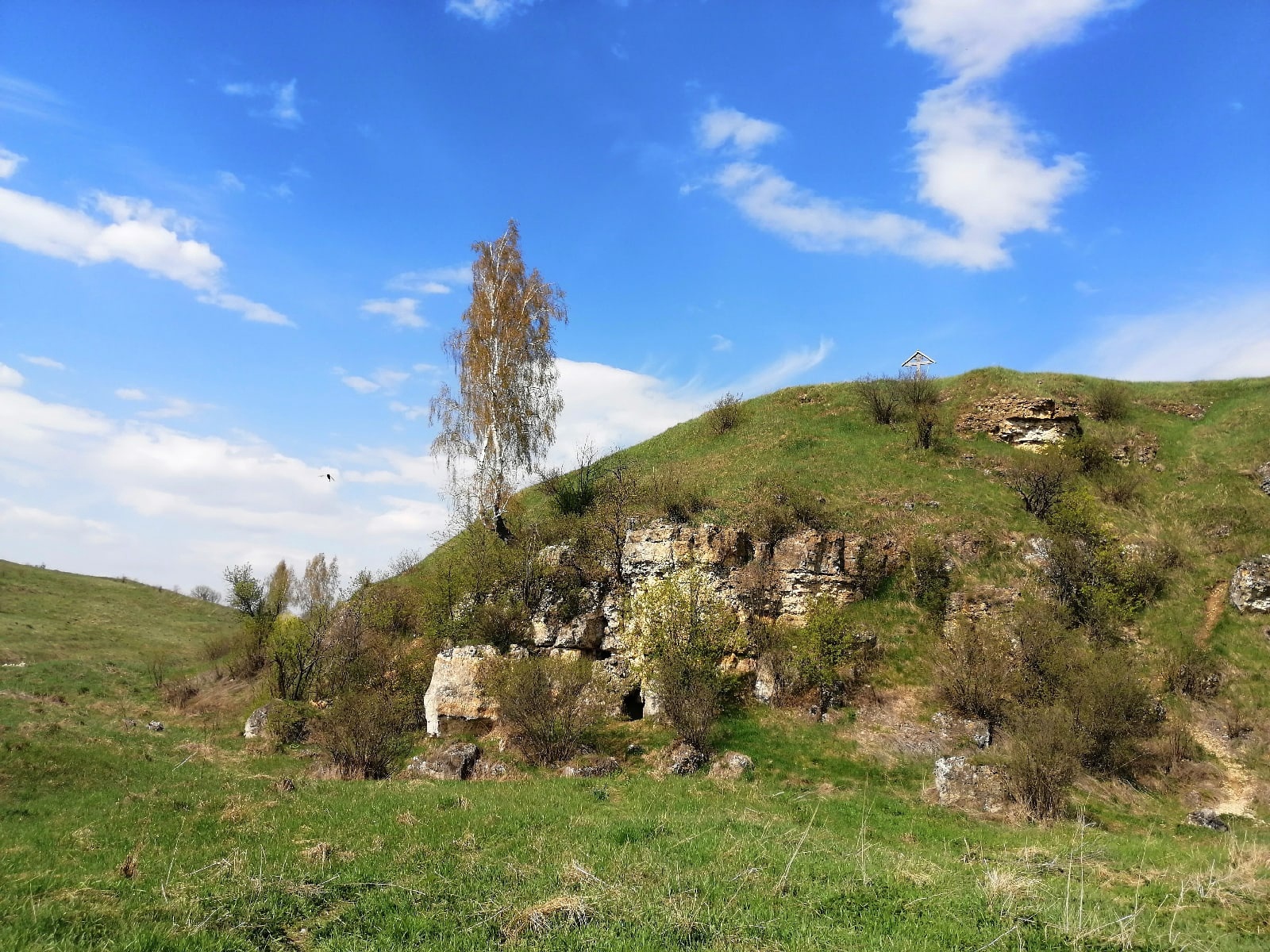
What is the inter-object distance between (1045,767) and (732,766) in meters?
9.42

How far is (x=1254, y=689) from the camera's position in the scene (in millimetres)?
23500

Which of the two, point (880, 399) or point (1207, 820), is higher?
point (880, 399)

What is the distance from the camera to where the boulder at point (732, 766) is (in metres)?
21.5

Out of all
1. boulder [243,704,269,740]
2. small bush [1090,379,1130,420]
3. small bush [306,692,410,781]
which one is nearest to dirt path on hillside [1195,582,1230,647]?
small bush [1090,379,1130,420]

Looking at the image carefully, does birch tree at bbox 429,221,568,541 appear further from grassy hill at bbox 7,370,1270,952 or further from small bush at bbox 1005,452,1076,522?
small bush at bbox 1005,452,1076,522

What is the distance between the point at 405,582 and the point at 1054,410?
138ft

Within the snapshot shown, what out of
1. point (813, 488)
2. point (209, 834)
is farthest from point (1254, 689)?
point (209, 834)

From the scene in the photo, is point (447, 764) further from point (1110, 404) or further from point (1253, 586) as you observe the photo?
point (1110, 404)

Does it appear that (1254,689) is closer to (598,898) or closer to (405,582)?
(598,898)

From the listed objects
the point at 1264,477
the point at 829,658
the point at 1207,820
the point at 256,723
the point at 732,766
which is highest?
the point at 1264,477

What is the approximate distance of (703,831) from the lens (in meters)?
12.5

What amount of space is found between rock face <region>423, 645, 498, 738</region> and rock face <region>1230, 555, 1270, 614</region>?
31.7 meters

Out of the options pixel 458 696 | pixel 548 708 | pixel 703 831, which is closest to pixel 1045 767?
pixel 703 831

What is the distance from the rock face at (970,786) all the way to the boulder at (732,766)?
609 centimetres
